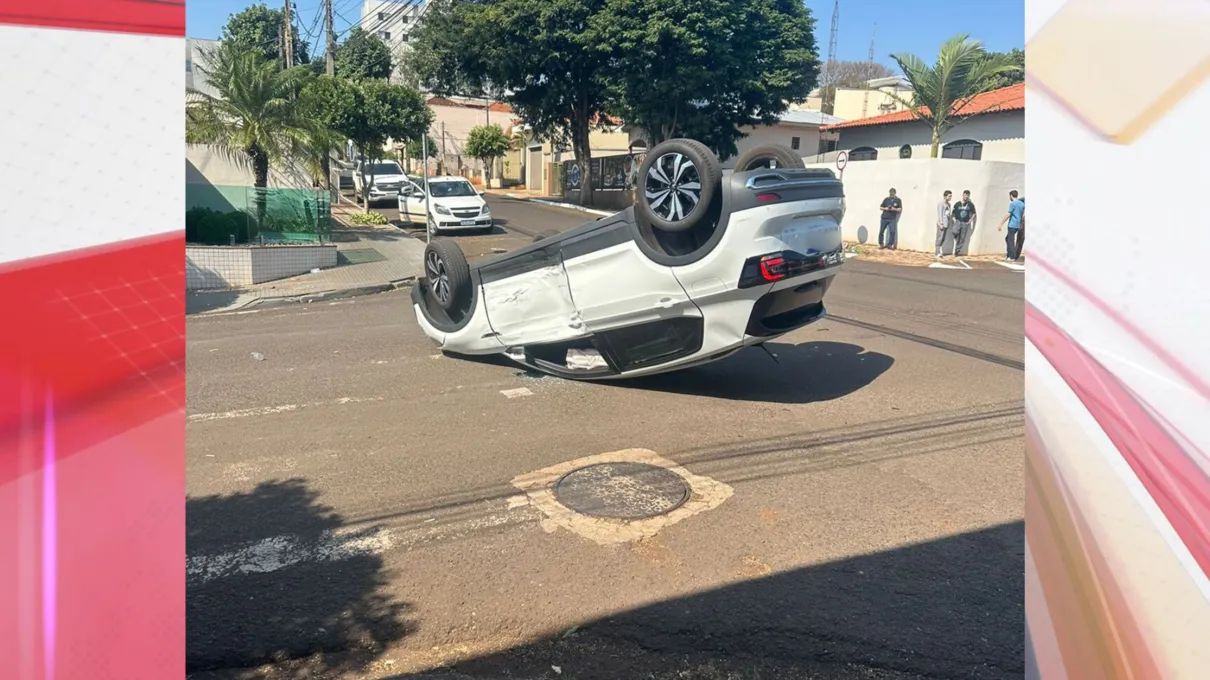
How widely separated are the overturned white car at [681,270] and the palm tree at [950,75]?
17522mm

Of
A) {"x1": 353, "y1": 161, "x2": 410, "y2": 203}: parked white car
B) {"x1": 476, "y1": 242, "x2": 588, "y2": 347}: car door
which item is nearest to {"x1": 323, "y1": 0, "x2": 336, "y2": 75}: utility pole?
{"x1": 353, "y1": 161, "x2": 410, "y2": 203}: parked white car

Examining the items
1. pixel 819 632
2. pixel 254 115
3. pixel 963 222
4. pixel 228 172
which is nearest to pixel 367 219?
pixel 228 172

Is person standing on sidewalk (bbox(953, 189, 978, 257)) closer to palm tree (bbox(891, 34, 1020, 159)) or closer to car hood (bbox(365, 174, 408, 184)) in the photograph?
palm tree (bbox(891, 34, 1020, 159))

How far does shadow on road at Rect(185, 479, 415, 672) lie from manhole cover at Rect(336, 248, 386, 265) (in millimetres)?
13327

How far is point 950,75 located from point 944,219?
5.35 meters

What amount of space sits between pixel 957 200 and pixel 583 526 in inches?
725

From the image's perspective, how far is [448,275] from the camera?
8258 mm

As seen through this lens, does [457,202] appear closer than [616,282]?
No

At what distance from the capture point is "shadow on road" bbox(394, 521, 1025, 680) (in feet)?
10.4

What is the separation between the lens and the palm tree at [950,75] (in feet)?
70.0

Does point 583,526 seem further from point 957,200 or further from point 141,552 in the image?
point 957,200

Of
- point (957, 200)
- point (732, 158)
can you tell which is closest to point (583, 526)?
point (957, 200)

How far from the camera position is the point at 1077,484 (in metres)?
1.77

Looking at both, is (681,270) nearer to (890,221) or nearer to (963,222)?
(963,222)
